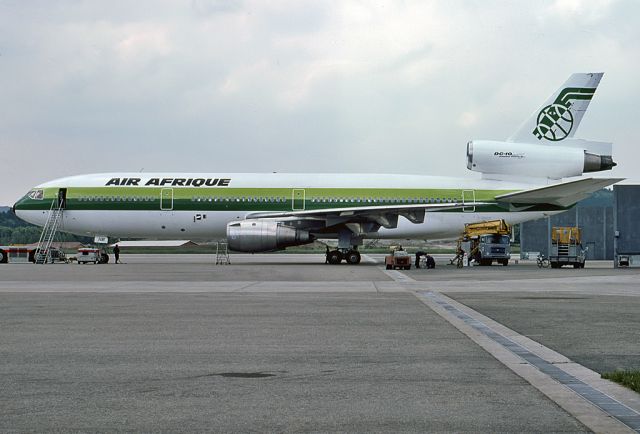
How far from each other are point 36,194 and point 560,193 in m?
25.9

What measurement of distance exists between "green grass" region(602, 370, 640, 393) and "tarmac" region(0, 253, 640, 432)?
6.7 inches

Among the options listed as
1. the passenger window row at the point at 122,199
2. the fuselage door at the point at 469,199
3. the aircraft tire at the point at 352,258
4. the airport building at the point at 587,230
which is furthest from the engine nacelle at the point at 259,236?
the airport building at the point at 587,230

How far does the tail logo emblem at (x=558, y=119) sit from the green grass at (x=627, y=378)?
117 ft

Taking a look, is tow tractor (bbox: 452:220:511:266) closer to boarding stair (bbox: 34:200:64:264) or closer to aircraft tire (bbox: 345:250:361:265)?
aircraft tire (bbox: 345:250:361:265)

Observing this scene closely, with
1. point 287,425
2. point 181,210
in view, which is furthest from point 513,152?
point 287,425

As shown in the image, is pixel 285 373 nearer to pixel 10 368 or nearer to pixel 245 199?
pixel 10 368

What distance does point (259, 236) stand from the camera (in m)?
37.8

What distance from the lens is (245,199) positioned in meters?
41.2

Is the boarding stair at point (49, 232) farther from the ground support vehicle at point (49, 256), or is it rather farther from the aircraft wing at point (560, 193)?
the aircraft wing at point (560, 193)

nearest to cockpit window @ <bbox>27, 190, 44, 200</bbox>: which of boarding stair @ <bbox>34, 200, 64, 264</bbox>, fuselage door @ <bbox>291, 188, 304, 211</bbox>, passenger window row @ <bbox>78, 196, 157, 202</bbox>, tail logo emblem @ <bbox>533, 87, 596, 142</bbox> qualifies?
boarding stair @ <bbox>34, 200, 64, 264</bbox>

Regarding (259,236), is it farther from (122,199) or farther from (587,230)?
(587,230)

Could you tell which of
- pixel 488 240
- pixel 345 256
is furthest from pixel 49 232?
pixel 488 240

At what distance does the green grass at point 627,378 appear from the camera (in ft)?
24.8

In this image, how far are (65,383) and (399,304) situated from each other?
33.9 feet
